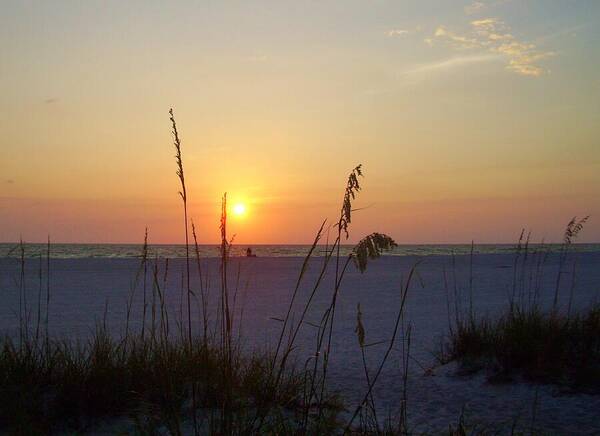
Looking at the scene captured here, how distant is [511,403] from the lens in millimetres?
5113

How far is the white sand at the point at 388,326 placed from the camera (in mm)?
4891

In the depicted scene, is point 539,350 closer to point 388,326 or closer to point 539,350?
point 539,350

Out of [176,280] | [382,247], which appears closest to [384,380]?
[382,247]

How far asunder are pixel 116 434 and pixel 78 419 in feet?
1.24

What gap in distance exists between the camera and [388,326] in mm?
10469

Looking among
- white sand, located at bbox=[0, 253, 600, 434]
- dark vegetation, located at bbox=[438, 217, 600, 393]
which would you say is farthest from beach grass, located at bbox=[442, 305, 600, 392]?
white sand, located at bbox=[0, 253, 600, 434]

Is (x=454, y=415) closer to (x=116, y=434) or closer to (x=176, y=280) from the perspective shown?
(x=116, y=434)

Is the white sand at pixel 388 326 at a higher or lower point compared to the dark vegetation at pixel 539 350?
lower

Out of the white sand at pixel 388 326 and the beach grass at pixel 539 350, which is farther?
the beach grass at pixel 539 350

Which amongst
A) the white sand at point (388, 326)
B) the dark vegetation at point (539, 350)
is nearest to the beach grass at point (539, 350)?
the dark vegetation at point (539, 350)

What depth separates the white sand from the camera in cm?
489

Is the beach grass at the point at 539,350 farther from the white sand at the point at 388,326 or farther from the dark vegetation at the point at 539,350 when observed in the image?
the white sand at the point at 388,326

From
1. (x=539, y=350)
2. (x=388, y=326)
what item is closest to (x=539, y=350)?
(x=539, y=350)

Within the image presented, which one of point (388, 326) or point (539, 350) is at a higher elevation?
point (539, 350)
